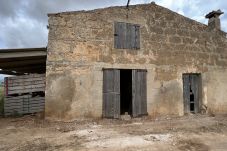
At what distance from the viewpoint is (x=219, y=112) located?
512 inches

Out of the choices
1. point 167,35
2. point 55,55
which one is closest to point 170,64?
point 167,35

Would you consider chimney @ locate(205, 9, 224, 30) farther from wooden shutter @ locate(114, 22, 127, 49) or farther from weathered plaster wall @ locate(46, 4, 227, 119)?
wooden shutter @ locate(114, 22, 127, 49)

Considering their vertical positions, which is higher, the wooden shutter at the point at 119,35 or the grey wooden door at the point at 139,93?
the wooden shutter at the point at 119,35

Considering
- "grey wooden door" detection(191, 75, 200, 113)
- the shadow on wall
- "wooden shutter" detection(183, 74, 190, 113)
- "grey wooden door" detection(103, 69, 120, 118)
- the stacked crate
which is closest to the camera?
the shadow on wall

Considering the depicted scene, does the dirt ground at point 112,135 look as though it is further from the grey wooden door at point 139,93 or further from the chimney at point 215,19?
the chimney at point 215,19

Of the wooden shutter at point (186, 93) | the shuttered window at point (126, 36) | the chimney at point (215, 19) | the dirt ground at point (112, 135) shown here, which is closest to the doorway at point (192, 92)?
the wooden shutter at point (186, 93)

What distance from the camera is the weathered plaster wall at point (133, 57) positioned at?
1007 centimetres

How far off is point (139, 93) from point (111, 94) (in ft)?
4.41

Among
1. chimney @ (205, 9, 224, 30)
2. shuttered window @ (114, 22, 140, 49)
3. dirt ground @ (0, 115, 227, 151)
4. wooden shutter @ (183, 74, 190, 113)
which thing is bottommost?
dirt ground @ (0, 115, 227, 151)

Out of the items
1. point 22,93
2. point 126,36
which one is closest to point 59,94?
point 22,93

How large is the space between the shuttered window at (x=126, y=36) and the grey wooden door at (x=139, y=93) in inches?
48.2

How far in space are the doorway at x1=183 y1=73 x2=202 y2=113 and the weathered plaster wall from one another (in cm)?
31

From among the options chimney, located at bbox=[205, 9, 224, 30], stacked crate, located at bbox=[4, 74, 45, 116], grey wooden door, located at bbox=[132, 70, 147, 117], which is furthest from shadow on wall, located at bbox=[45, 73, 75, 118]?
chimney, located at bbox=[205, 9, 224, 30]

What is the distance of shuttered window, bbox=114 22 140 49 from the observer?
11.1 metres
